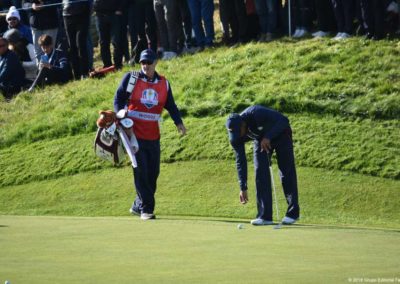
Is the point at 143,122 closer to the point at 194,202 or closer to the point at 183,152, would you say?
the point at 194,202

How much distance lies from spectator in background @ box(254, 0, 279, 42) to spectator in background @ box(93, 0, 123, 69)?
300 cm

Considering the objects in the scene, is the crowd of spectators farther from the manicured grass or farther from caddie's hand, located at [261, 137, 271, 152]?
caddie's hand, located at [261, 137, 271, 152]

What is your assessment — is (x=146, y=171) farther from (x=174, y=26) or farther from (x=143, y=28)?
(x=143, y=28)

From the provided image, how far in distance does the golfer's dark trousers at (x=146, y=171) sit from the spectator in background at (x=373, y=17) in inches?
259

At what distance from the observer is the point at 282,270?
340 inches

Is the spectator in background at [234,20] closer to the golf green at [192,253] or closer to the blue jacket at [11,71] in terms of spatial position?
the blue jacket at [11,71]

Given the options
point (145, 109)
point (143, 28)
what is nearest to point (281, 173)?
point (145, 109)

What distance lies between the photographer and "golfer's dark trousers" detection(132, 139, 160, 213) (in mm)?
14391

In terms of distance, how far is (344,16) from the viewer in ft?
66.4

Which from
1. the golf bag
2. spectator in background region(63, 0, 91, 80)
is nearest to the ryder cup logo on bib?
the golf bag

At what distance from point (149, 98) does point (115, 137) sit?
70 cm

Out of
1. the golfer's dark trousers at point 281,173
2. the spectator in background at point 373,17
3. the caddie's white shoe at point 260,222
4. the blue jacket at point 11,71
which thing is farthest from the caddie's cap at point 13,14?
the caddie's white shoe at point 260,222

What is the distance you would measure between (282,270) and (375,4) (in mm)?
11467

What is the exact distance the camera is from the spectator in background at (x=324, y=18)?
20750 mm
